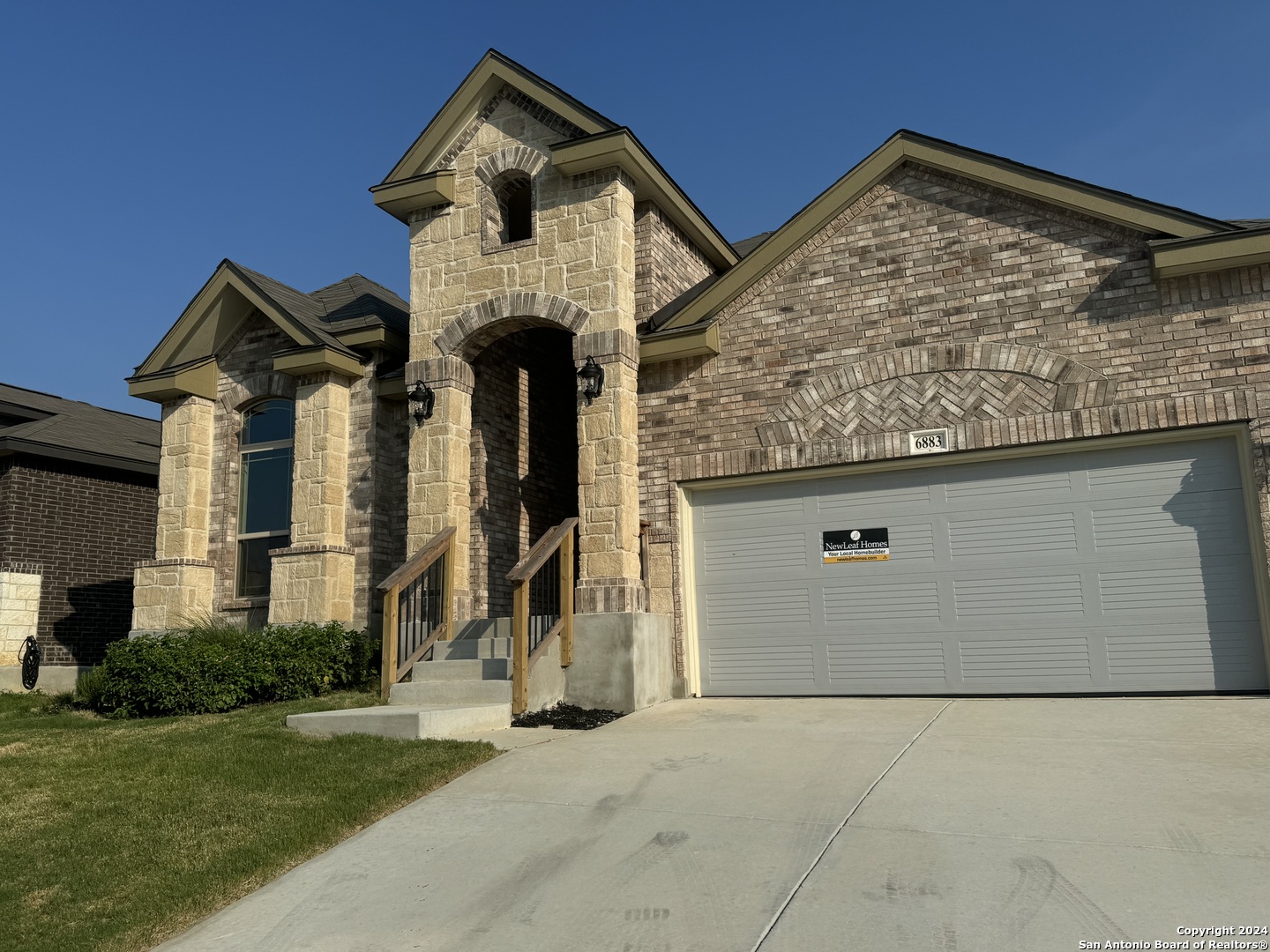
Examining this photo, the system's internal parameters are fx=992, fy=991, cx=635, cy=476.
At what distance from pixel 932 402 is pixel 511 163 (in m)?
5.62

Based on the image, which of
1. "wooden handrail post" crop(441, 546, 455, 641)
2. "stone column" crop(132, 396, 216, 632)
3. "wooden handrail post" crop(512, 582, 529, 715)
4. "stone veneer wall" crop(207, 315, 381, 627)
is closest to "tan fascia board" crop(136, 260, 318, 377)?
"stone veneer wall" crop(207, 315, 381, 627)

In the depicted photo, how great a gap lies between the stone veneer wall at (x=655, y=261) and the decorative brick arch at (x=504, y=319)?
3.33ft

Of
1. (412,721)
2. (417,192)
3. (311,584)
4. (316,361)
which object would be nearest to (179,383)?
(316,361)

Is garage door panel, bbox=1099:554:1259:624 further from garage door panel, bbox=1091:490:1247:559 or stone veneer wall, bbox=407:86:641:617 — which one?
stone veneer wall, bbox=407:86:641:617

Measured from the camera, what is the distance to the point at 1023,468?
962cm

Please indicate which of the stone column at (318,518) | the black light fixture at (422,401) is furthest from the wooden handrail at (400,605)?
the stone column at (318,518)

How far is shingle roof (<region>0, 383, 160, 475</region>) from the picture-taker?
50.9ft

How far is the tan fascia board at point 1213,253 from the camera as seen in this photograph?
8820mm

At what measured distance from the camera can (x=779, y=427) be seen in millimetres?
10547

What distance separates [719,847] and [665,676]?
5.35m

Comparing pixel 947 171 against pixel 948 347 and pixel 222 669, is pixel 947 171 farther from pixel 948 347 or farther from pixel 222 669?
pixel 222 669

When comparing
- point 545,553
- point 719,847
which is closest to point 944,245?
point 545,553

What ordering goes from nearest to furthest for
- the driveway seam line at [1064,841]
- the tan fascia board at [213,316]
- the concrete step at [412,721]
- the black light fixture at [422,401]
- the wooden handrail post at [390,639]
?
the driveway seam line at [1064,841] → the concrete step at [412,721] → the wooden handrail post at [390,639] → the black light fixture at [422,401] → the tan fascia board at [213,316]

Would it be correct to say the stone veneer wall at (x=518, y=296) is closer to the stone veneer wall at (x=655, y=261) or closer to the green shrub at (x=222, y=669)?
the stone veneer wall at (x=655, y=261)
